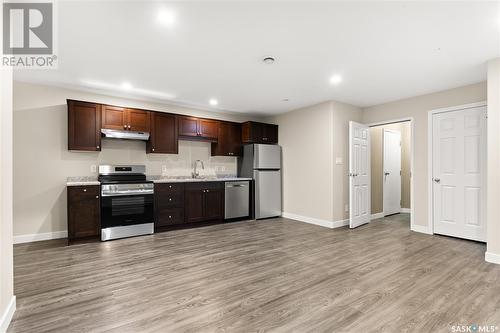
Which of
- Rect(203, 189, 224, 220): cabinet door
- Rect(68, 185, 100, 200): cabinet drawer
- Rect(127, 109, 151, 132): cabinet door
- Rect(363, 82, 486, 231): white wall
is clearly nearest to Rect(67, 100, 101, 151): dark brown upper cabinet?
Rect(127, 109, 151, 132): cabinet door

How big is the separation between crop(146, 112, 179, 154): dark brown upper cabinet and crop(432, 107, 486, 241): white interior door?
4.80m

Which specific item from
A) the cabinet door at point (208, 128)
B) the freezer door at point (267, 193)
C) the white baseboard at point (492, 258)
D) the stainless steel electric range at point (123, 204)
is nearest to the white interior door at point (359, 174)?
the freezer door at point (267, 193)

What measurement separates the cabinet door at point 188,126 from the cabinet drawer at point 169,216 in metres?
1.55

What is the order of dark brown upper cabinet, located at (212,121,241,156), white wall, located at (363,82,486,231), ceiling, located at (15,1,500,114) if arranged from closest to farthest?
1. ceiling, located at (15,1,500,114)
2. white wall, located at (363,82,486,231)
3. dark brown upper cabinet, located at (212,121,241,156)

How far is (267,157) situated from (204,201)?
1804 mm

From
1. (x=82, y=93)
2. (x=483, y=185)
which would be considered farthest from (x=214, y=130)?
(x=483, y=185)

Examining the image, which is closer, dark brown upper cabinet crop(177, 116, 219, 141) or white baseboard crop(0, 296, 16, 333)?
white baseboard crop(0, 296, 16, 333)

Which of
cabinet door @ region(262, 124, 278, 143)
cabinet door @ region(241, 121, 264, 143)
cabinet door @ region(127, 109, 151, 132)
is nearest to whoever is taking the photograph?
cabinet door @ region(127, 109, 151, 132)

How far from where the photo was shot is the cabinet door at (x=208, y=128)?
5.31 meters

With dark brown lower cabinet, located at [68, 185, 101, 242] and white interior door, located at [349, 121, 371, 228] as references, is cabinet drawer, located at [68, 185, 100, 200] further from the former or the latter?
white interior door, located at [349, 121, 371, 228]

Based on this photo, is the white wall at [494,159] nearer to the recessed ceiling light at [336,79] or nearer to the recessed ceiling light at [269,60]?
the recessed ceiling light at [336,79]

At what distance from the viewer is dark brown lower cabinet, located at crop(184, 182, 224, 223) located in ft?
15.8

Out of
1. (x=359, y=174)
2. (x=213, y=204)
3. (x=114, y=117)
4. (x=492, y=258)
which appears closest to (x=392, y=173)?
(x=359, y=174)

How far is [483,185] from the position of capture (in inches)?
148
